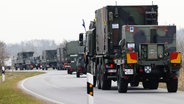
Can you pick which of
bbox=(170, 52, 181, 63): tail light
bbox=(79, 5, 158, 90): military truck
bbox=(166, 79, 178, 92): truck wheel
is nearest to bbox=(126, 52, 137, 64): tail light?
bbox=(170, 52, 181, 63): tail light

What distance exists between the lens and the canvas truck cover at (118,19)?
28859mm

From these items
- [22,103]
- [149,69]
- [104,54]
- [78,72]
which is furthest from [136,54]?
[78,72]

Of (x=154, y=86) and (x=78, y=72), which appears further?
(x=78, y=72)

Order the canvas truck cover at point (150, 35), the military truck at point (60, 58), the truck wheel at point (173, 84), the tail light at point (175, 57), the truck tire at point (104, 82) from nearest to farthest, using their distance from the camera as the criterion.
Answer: the tail light at point (175, 57) → the truck wheel at point (173, 84) → the canvas truck cover at point (150, 35) → the truck tire at point (104, 82) → the military truck at point (60, 58)

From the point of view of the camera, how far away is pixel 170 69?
25.8 m

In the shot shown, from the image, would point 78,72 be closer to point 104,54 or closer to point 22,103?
point 104,54

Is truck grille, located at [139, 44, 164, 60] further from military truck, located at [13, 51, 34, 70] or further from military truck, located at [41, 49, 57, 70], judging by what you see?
military truck, located at [13, 51, 34, 70]

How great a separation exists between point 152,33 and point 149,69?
5.21 feet

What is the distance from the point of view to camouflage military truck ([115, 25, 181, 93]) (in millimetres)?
25781

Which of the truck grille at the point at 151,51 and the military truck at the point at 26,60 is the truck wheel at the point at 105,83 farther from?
the military truck at the point at 26,60

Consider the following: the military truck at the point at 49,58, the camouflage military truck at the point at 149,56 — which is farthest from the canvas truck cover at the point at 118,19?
the military truck at the point at 49,58

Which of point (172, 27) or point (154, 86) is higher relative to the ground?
point (172, 27)

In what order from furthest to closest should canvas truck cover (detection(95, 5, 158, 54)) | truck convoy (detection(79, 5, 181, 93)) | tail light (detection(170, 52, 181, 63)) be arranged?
canvas truck cover (detection(95, 5, 158, 54))
truck convoy (detection(79, 5, 181, 93))
tail light (detection(170, 52, 181, 63))

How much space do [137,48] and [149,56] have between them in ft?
2.10
